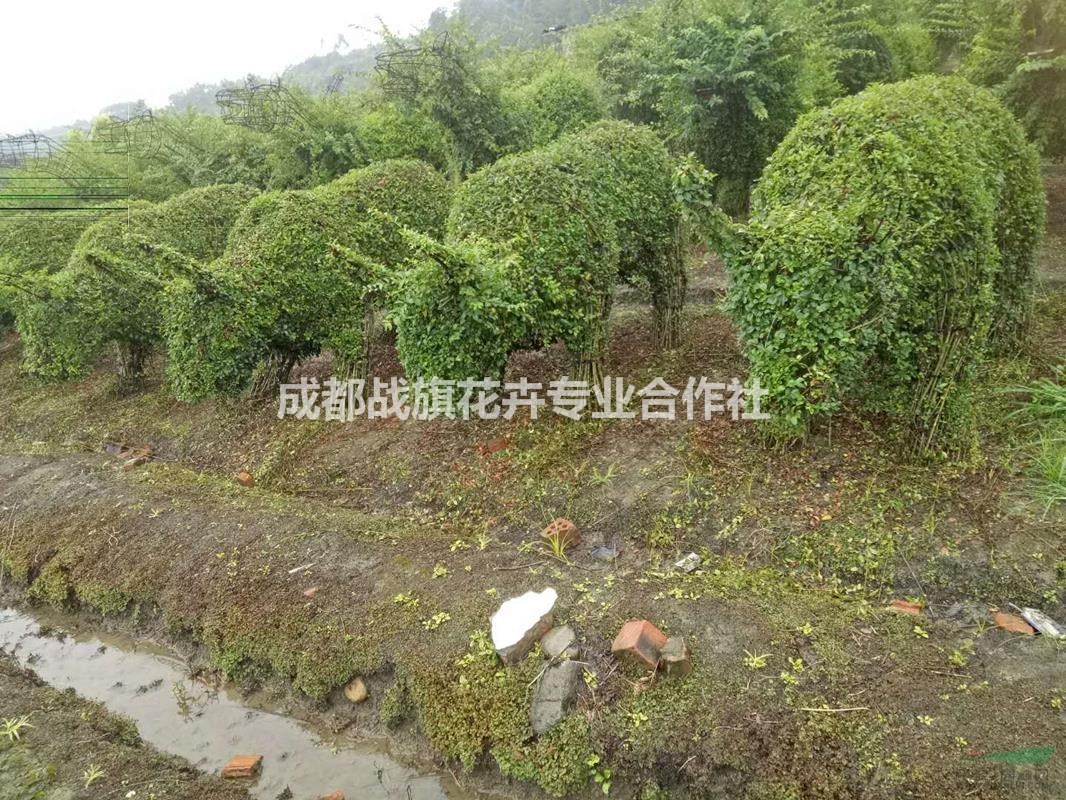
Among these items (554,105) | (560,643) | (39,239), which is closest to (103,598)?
(560,643)

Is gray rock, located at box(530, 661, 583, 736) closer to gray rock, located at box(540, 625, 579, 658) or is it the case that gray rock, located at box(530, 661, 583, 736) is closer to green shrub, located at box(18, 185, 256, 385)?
gray rock, located at box(540, 625, 579, 658)

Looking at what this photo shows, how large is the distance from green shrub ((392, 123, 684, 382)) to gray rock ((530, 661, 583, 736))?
107 inches

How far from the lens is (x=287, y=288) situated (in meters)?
8.30

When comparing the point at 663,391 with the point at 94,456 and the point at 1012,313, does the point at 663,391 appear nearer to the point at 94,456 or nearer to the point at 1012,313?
the point at 1012,313

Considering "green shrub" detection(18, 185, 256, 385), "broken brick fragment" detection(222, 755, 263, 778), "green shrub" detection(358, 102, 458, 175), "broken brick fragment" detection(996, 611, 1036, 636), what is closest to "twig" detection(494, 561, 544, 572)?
"broken brick fragment" detection(222, 755, 263, 778)

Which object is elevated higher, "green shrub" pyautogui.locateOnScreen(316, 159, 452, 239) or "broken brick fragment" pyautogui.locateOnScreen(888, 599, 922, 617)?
"green shrub" pyautogui.locateOnScreen(316, 159, 452, 239)

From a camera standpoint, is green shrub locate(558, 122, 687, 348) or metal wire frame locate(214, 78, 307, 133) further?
→ metal wire frame locate(214, 78, 307, 133)

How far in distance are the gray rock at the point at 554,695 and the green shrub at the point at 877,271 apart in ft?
9.05

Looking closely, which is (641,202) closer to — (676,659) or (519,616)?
(519,616)

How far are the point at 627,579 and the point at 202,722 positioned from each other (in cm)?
335

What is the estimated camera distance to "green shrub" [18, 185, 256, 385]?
981 centimetres

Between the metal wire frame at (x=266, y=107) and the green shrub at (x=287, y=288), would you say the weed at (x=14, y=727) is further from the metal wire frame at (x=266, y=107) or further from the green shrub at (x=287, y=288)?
the metal wire frame at (x=266, y=107)

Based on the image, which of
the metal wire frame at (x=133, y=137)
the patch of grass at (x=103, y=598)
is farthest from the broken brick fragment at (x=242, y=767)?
the metal wire frame at (x=133, y=137)

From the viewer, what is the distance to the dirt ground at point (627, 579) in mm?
4012
